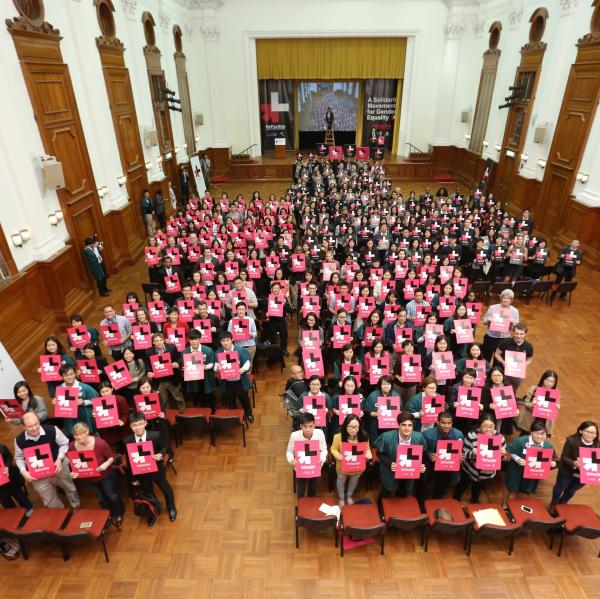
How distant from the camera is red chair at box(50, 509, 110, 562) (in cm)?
422

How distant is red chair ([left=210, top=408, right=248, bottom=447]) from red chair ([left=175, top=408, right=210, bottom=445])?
0.31ft

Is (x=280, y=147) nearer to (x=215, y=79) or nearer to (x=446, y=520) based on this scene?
(x=215, y=79)

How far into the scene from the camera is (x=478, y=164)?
1841cm

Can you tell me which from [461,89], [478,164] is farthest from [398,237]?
[461,89]

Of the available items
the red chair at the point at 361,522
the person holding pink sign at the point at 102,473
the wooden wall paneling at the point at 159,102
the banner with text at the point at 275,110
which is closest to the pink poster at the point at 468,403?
the red chair at the point at 361,522

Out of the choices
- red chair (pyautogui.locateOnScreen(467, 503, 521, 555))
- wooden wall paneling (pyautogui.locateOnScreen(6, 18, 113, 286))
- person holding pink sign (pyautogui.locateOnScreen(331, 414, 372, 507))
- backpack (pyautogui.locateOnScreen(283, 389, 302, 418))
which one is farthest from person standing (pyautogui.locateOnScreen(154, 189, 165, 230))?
red chair (pyautogui.locateOnScreen(467, 503, 521, 555))

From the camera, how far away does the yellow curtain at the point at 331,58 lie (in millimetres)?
20484

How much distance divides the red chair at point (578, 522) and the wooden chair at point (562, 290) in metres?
5.72

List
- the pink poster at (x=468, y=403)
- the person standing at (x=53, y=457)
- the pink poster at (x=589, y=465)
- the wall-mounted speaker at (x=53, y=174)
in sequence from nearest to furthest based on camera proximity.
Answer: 1. the pink poster at (x=589, y=465)
2. the person standing at (x=53, y=457)
3. the pink poster at (x=468, y=403)
4. the wall-mounted speaker at (x=53, y=174)

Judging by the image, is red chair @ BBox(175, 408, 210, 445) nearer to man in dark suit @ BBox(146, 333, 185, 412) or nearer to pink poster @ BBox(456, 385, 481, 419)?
man in dark suit @ BBox(146, 333, 185, 412)

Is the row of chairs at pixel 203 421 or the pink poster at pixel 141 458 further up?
the pink poster at pixel 141 458

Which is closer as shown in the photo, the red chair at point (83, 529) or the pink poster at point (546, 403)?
the red chair at point (83, 529)

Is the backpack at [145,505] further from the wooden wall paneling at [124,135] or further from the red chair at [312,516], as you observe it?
the wooden wall paneling at [124,135]

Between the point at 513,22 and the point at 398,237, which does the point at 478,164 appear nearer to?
the point at 513,22
